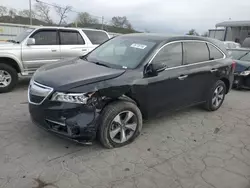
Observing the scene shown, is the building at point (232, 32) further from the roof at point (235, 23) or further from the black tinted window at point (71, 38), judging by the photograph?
the black tinted window at point (71, 38)

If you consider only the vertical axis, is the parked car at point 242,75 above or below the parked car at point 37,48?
below

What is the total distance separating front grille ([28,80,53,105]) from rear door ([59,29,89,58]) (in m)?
3.68

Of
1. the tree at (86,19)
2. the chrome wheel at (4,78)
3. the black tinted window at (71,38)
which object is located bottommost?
the chrome wheel at (4,78)

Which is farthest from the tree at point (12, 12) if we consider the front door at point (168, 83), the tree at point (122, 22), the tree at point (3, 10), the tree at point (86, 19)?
the front door at point (168, 83)

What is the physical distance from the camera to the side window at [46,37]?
6.70m

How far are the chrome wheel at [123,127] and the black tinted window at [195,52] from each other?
1.63 m

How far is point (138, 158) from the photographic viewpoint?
3.42 meters

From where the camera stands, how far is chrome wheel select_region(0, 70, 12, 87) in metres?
6.11

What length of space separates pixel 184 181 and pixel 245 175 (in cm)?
89

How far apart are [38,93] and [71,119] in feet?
2.12

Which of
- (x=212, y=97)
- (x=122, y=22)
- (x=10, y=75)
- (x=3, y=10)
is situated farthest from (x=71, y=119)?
(x=122, y=22)

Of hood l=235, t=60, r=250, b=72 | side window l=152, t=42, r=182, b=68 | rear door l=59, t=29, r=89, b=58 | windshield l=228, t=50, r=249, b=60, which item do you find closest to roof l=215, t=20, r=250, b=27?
windshield l=228, t=50, r=249, b=60

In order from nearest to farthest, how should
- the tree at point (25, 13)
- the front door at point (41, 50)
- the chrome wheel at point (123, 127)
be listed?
the chrome wheel at point (123, 127)
the front door at point (41, 50)
the tree at point (25, 13)

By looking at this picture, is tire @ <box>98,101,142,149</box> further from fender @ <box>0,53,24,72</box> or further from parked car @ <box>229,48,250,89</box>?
parked car @ <box>229,48,250,89</box>
